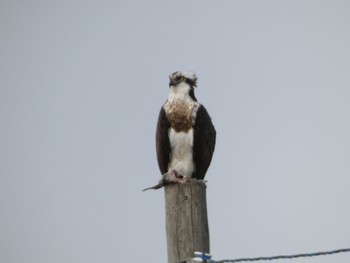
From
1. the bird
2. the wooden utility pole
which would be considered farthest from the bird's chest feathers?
the wooden utility pole

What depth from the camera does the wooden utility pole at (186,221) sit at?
481 centimetres

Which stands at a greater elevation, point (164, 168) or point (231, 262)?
point (164, 168)

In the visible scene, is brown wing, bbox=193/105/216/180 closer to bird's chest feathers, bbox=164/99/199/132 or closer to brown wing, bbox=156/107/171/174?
bird's chest feathers, bbox=164/99/199/132

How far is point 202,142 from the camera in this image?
8297 millimetres

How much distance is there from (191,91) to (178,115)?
55 cm

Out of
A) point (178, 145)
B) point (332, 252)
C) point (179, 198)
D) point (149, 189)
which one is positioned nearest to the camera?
point (332, 252)

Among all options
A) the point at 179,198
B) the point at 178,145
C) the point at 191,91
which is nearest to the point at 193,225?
the point at 179,198

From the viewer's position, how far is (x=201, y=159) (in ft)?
27.3

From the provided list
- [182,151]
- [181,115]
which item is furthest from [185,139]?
[181,115]

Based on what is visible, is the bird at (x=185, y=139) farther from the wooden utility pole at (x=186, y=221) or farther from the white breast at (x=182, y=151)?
the wooden utility pole at (x=186, y=221)

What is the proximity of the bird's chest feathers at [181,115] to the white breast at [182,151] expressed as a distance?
0.06 metres

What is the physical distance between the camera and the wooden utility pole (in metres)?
4.81

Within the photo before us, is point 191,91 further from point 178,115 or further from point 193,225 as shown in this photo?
point 193,225

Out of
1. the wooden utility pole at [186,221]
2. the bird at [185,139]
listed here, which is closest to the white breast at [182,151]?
the bird at [185,139]
